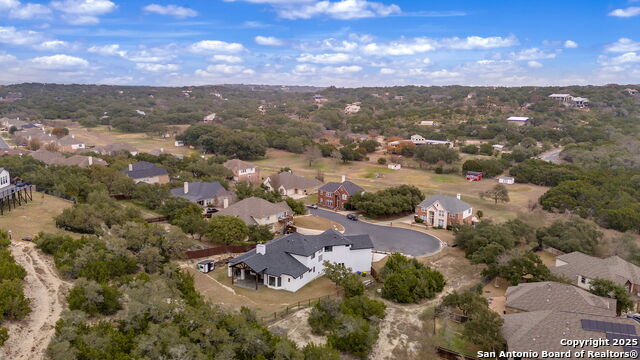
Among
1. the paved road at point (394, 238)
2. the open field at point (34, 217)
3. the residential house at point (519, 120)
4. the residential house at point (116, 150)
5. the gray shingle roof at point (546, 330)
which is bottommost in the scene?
the paved road at point (394, 238)

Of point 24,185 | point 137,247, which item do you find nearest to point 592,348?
point 137,247

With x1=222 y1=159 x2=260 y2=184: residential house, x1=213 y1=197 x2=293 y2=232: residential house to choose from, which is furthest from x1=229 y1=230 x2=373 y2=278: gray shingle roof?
x1=222 y1=159 x2=260 y2=184: residential house

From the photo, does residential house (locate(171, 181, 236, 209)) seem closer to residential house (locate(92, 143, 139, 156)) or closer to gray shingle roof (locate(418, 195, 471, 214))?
gray shingle roof (locate(418, 195, 471, 214))

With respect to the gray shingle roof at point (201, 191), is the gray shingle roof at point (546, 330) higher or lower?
lower

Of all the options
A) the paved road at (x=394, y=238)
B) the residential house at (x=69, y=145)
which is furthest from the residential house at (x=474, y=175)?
the residential house at (x=69, y=145)

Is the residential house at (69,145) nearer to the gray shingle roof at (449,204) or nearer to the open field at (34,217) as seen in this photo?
the open field at (34,217)

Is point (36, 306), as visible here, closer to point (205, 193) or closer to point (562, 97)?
point (205, 193)
